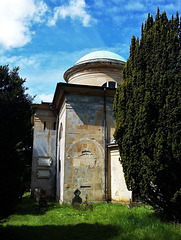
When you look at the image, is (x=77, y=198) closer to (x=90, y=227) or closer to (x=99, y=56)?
(x=90, y=227)

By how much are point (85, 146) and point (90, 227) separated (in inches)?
209

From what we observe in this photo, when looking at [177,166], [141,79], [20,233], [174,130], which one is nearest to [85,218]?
[20,233]

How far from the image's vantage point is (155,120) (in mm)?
6660

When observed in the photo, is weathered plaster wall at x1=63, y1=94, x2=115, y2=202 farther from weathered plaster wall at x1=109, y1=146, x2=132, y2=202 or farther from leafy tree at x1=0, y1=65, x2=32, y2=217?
leafy tree at x1=0, y1=65, x2=32, y2=217

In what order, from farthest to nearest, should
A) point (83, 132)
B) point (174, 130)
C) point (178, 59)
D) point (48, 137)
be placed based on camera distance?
point (48, 137) → point (83, 132) → point (178, 59) → point (174, 130)

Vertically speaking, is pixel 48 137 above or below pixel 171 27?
below

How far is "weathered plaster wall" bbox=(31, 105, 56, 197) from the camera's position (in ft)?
48.9

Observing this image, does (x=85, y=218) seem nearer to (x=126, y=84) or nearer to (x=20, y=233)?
(x=20, y=233)

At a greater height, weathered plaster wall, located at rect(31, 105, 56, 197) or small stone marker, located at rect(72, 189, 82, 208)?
weathered plaster wall, located at rect(31, 105, 56, 197)

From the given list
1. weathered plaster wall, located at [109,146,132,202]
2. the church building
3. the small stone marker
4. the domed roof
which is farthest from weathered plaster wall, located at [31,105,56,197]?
weathered plaster wall, located at [109,146,132,202]

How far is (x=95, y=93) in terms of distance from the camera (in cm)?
1277

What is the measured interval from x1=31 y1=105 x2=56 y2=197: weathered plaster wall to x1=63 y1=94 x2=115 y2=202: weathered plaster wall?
13.3 feet

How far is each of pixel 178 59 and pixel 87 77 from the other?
32.0 feet

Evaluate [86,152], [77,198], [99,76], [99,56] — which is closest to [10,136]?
[77,198]
